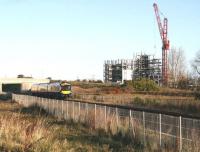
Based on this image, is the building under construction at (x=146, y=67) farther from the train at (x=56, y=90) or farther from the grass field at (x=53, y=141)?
the grass field at (x=53, y=141)

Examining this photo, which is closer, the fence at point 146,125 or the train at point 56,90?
the fence at point 146,125

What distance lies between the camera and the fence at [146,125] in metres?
15.1

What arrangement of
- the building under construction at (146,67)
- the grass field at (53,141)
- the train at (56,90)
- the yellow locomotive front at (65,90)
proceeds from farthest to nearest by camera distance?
the building under construction at (146,67) → the train at (56,90) → the yellow locomotive front at (65,90) → the grass field at (53,141)

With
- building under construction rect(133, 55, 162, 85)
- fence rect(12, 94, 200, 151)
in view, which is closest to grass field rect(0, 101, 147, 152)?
fence rect(12, 94, 200, 151)

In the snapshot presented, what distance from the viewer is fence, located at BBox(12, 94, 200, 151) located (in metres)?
15.1

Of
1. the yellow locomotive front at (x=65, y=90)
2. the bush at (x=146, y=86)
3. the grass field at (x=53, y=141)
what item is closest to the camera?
the grass field at (x=53, y=141)

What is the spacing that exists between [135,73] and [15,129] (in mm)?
179894

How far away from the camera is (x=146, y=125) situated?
18703 mm

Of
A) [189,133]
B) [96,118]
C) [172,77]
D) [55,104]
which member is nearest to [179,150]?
[189,133]

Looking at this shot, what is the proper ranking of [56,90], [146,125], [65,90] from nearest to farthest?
1. [146,125]
2. [65,90]
3. [56,90]

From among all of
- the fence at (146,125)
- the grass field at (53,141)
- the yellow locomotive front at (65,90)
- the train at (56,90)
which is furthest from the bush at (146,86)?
the grass field at (53,141)

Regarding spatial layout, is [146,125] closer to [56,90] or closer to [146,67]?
[56,90]

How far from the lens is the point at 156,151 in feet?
51.6

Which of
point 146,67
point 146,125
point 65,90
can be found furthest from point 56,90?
point 146,67
